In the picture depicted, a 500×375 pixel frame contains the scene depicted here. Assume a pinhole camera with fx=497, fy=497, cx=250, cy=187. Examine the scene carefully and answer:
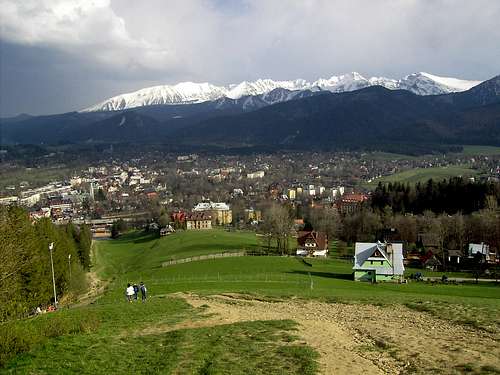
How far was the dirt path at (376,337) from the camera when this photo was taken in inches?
546

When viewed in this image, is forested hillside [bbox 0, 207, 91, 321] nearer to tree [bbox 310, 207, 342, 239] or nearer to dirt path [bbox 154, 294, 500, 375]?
dirt path [bbox 154, 294, 500, 375]

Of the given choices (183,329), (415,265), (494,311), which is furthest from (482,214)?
(183,329)

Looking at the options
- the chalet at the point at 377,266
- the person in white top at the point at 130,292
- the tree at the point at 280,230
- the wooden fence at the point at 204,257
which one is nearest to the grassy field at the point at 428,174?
the tree at the point at 280,230

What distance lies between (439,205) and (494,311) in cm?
7881

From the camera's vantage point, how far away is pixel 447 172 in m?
185

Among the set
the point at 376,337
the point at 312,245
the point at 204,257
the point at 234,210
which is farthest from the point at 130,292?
the point at 234,210

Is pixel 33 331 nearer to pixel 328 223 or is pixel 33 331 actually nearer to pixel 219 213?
pixel 328 223

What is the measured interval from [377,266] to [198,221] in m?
66.2

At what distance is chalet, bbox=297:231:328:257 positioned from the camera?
235ft

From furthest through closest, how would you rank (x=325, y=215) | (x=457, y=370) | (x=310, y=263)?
(x=325, y=215)
(x=310, y=263)
(x=457, y=370)

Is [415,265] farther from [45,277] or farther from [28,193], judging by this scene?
[28,193]

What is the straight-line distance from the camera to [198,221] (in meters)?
111

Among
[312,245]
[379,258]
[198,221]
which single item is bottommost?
[312,245]

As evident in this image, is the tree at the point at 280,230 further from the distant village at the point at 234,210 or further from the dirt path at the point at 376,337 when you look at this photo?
the dirt path at the point at 376,337
